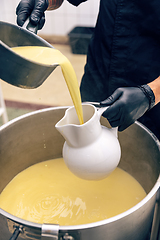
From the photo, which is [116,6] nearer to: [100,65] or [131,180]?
[100,65]

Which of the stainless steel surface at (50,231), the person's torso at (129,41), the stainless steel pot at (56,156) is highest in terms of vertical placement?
the person's torso at (129,41)

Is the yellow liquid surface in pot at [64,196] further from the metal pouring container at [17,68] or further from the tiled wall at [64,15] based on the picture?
the tiled wall at [64,15]

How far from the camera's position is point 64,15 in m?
3.03

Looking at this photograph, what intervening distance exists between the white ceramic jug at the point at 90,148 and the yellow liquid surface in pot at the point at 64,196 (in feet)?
0.62

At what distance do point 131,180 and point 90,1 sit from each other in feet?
7.54

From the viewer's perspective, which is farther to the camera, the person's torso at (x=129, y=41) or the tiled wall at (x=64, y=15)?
the tiled wall at (x=64, y=15)

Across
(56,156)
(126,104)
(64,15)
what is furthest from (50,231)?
(64,15)

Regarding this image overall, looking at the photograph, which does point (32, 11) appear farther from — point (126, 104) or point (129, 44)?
point (126, 104)

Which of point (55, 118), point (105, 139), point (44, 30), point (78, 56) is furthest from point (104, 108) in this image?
point (44, 30)

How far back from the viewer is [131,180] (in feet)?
3.43

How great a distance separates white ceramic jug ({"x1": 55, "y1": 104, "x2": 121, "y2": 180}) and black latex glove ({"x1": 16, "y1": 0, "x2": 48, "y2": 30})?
1.36 feet

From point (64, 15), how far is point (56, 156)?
2338mm

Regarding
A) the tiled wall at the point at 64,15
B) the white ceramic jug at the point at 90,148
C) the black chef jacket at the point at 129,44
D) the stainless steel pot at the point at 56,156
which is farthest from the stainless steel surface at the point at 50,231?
the tiled wall at the point at 64,15

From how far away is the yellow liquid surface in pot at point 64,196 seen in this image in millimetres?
885
